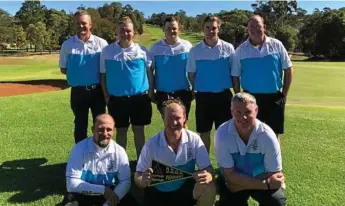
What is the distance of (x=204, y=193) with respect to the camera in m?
4.20

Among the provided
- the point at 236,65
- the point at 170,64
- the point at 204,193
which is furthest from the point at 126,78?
the point at 204,193

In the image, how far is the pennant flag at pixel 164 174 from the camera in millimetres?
4250

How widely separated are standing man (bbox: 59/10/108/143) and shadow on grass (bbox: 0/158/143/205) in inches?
40.0

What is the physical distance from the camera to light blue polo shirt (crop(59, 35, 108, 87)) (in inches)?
237

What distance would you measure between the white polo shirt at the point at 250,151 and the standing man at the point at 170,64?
5.74ft

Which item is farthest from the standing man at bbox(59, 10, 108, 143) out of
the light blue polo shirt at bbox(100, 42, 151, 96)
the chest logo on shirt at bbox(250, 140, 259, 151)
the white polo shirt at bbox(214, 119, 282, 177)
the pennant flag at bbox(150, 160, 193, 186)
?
the chest logo on shirt at bbox(250, 140, 259, 151)

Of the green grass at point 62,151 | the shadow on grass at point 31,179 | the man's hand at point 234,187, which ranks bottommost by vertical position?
the shadow on grass at point 31,179

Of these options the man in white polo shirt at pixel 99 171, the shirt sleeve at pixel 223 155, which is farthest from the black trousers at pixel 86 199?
the shirt sleeve at pixel 223 155

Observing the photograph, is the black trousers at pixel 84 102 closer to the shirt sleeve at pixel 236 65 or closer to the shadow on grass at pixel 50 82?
the shirt sleeve at pixel 236 65

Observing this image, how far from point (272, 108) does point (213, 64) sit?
39.0 inches

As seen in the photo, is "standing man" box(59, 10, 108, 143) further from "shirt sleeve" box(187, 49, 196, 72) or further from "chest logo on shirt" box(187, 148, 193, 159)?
"chest logo on shirt" box(187, 148, 193, 159)

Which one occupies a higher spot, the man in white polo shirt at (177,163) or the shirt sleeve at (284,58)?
the shirt sleeve at (284,58)

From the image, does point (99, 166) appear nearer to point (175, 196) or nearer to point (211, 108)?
point (175, 196)

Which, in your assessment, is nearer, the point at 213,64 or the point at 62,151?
the point at 213,64
